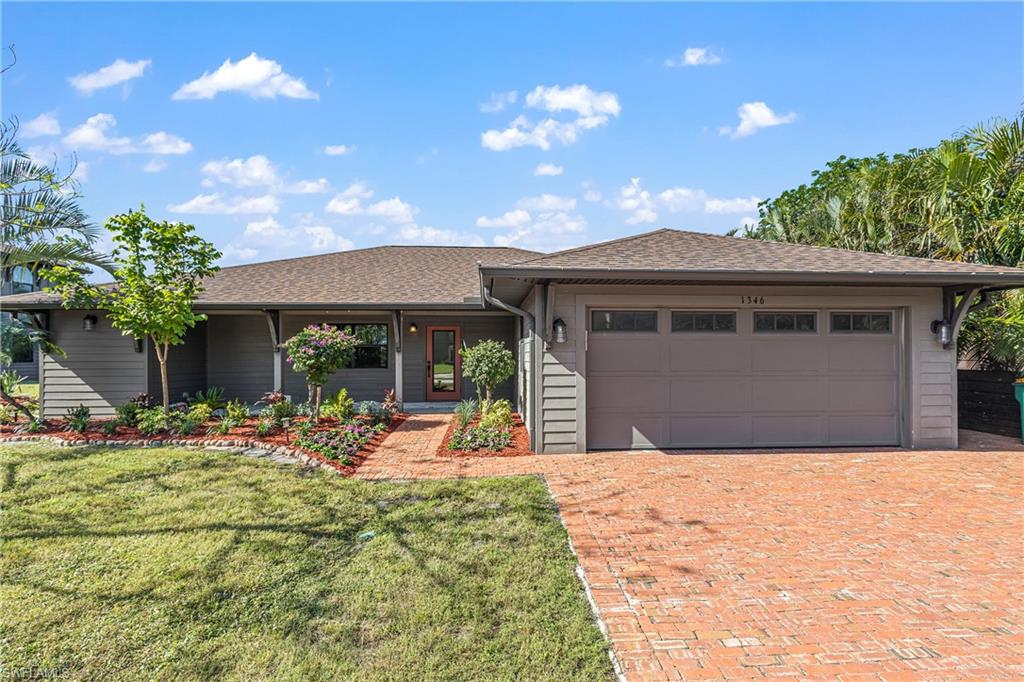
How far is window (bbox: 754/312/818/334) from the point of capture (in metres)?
7.57

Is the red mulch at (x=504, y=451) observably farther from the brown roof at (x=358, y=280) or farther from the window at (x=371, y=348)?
the window at (x=371, y=348)

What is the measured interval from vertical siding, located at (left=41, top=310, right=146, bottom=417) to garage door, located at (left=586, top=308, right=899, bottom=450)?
10.1 metres

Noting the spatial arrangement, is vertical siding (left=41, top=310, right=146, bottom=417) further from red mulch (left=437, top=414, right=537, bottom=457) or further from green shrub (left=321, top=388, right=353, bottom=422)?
red mulch (left=437, top=414, right=537, bottom=457)

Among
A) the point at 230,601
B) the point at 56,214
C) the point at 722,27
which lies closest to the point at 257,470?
the point at 230,601

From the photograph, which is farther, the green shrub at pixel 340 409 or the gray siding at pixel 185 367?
the gray siding at pixel 185 367

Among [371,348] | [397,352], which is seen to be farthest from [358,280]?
[397,352]

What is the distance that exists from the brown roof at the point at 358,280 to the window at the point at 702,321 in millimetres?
3292

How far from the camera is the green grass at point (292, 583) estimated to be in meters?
2.56

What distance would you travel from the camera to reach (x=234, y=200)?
12750mm

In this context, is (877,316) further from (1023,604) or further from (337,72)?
(337,72)

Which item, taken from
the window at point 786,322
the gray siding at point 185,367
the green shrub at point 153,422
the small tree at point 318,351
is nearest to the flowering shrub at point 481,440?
the small tree at point 318,351

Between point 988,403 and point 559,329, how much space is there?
815 centimetres

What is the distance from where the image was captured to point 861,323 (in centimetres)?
763

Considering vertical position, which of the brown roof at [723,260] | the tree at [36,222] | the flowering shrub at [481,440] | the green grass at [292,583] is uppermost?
the tree at [36,222]
